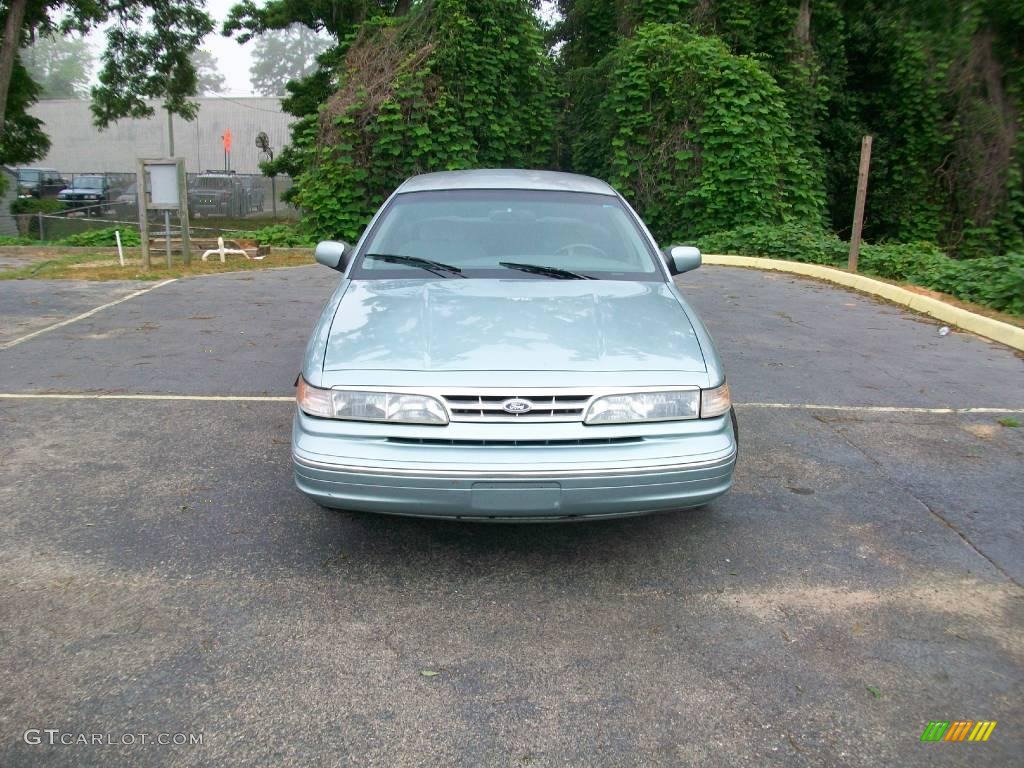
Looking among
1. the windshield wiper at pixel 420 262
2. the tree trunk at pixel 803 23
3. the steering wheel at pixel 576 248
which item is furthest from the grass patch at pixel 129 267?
the tree trunk at pixel 803 23

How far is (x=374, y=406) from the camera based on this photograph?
3.48 metres

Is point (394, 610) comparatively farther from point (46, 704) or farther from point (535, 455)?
point (46, 704)

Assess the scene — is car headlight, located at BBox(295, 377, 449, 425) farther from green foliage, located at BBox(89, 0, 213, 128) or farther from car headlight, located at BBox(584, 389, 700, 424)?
green foliage, located at BBox(89, 0, 213, 128)

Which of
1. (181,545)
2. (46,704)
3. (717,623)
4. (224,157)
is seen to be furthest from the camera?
(224,157)

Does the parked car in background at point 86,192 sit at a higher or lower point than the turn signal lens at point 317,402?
higher

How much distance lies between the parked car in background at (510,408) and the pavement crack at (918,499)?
1.31 metres

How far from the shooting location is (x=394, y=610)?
3396 millimetres

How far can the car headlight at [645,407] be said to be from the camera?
11.3ft

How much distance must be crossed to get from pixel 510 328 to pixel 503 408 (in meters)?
0.56

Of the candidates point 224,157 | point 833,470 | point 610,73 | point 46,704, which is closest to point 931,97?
point 610,73

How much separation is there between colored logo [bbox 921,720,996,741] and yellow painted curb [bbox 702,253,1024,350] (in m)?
6.56

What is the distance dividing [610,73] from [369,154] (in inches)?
252

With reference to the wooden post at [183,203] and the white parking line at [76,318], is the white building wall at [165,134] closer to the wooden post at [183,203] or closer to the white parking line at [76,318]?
the wooden post at [183,203]

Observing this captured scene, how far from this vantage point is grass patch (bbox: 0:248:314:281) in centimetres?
1278
